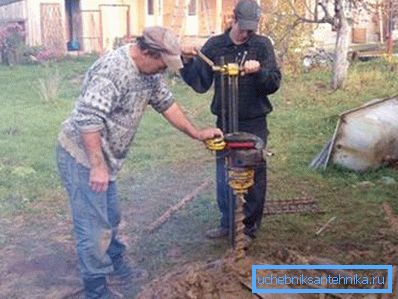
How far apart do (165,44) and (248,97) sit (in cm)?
131

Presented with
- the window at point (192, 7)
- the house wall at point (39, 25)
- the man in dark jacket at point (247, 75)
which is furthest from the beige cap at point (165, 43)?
the window at point (192, 7)

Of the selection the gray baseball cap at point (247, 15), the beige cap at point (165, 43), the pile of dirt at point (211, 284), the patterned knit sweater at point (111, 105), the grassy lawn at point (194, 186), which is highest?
the gray baseball cap at point (247, 15)

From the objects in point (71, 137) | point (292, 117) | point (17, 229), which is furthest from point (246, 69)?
point (292, 117)

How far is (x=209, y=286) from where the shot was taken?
10.8ft

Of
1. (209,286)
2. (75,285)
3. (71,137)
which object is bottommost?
(75,285)

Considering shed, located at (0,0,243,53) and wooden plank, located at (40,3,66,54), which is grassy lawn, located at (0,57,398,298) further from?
shed, located at (0,0,243,53)

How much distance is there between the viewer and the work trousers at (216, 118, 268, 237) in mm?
4555

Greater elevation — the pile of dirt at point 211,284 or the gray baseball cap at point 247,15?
the gray baseball cap at point 247,15

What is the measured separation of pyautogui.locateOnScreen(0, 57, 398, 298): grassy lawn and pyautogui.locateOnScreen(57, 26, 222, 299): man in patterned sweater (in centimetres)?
84

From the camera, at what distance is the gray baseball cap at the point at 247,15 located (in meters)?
4.16

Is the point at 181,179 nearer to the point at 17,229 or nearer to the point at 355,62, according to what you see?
the point at 17,229

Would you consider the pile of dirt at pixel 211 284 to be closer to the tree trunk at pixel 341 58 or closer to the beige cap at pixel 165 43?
the beige cap at pixel 165 43

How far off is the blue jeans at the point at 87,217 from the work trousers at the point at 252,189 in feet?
3.77

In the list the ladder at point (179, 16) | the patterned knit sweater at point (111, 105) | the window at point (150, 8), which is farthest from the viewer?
the window at point (150, 8)
